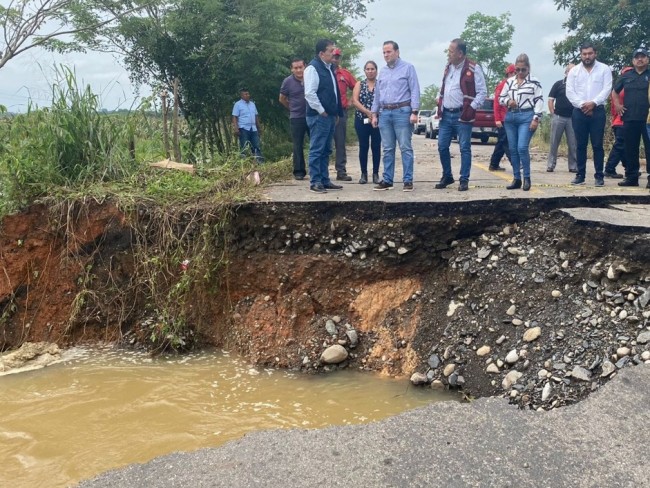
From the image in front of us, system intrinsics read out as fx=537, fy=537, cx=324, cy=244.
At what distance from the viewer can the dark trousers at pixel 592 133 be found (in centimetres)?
689

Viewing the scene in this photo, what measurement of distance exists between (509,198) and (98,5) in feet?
26.9

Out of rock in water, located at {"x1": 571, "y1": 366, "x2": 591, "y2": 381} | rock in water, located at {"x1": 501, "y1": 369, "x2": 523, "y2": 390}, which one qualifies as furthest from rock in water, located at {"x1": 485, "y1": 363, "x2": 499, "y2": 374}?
rock in water, located at {"x1": 571, "y1": 366, "x2": 591, "y2": 381}

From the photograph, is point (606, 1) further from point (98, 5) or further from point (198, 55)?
point (98, 5)

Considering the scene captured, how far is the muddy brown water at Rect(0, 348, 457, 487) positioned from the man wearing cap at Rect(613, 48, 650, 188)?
178 inches

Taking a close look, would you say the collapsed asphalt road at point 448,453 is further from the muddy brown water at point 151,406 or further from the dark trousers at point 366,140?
the dark trousers at point 366,140

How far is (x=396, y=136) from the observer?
6.50 metres

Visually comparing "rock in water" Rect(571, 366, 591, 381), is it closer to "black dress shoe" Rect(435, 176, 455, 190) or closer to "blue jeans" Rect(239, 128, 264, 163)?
"black dress shoe" Rect(435, 176, 455, 190)

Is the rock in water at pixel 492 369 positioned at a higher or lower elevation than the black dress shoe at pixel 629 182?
lower

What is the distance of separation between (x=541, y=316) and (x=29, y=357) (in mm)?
4929

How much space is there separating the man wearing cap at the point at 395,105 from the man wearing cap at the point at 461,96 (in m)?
0.41

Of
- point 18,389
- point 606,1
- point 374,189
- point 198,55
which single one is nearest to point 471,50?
point 606,1

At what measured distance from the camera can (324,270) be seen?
17.8 feet

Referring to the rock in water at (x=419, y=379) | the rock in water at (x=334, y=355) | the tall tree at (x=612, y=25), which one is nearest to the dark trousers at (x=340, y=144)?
the rock in water at (x=334, y=355)

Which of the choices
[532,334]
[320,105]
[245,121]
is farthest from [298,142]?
[532,334]
